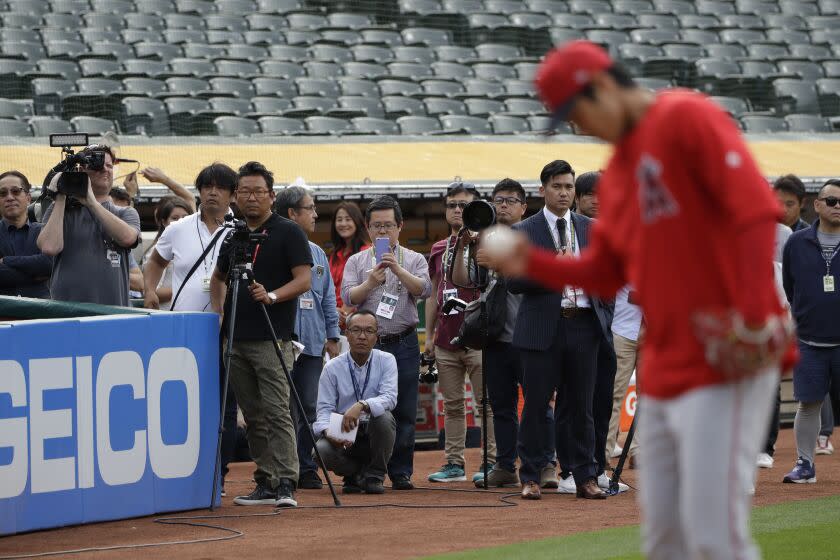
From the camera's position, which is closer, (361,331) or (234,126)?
(361,331)

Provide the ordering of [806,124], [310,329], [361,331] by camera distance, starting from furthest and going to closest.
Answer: [806,124]
[310,329]
[361,331]

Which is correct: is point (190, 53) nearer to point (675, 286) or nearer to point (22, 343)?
point (22, 343)

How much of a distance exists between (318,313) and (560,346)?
2.18 m

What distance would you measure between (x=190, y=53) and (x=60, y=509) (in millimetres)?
14102

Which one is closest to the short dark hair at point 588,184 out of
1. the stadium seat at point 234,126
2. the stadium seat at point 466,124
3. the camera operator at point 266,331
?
the camera operator at point 266,331

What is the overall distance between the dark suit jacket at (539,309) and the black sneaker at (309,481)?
76.6 inches

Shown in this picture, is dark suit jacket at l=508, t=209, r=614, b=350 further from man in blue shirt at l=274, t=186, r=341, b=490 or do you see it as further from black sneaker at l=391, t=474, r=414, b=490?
man in blue shirt at l=274, t=186, r=341, b=490

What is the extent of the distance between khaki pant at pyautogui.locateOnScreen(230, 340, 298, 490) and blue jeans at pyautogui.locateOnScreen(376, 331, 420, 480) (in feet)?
4.52

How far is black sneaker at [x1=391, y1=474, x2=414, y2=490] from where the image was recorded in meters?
9.30

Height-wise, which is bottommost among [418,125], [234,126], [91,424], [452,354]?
[91,424]

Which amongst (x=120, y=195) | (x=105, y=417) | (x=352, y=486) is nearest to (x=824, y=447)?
(x=352, y=486)

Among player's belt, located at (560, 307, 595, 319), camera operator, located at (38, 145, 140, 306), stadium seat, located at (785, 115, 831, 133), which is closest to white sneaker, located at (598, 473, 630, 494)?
player's belt, located at (560, 307, 595, 319)

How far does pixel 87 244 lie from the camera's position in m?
8.24

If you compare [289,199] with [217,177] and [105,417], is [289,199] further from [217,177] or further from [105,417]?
[105,417]
